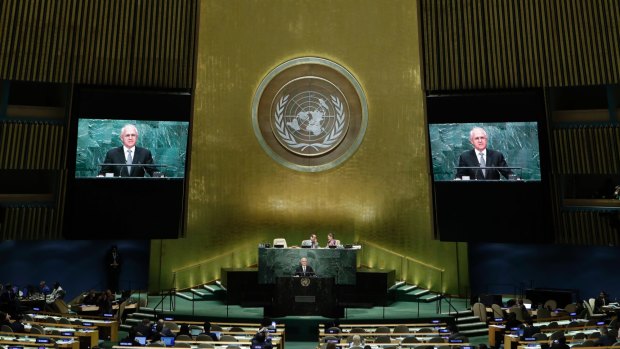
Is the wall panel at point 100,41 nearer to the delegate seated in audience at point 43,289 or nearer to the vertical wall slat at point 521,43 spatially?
the delegate seated in audience at point 43,289

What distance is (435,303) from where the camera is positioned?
1714cm

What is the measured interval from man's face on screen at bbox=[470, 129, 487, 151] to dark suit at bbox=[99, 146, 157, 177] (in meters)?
7.87

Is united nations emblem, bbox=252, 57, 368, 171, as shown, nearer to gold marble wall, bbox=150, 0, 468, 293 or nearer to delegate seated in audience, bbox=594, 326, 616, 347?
gold marble wall, bbox=150, 0, 468, 293

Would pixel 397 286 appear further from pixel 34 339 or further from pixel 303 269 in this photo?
pixel 34 339

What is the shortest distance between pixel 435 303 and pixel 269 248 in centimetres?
482

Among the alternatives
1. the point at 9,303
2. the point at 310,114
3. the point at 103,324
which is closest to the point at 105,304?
the point at 103,324

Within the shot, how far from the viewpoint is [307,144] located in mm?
19219

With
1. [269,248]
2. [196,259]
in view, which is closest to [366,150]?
[269,248]

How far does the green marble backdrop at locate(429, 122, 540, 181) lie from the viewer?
1485 cm

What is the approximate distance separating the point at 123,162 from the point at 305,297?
5.53 meters

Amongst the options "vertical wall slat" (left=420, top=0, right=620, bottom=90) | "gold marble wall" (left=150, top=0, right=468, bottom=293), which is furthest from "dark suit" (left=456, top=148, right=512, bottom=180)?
"gold marble wall" (left=150, top=0, right=468, bottom=293)

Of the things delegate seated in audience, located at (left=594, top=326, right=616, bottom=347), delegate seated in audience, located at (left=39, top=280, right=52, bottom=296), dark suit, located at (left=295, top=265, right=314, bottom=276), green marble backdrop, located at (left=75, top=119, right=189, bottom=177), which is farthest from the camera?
delegate seated in audience, located at (left=39, top=280, right=52, bottom=296)

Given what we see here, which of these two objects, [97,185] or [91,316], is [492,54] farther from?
[91,316]

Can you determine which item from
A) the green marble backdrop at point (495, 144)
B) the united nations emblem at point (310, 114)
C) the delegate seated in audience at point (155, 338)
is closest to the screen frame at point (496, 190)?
the green marble backdrop at point (495, 144)
